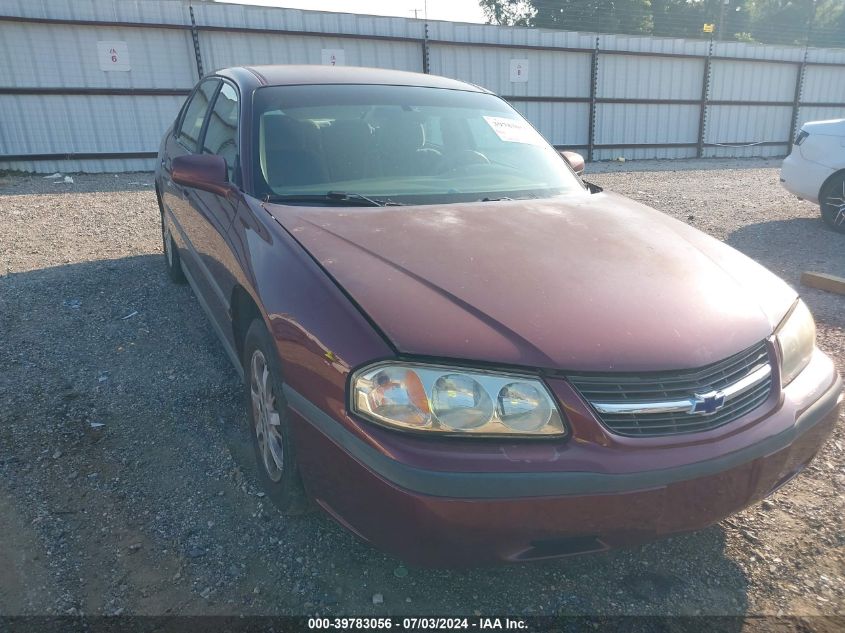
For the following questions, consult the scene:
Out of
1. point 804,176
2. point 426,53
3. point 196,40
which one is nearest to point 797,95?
point 426,53

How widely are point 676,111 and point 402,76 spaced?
14.7 metres

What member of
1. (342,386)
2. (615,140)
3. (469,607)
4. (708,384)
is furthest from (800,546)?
(615,140)

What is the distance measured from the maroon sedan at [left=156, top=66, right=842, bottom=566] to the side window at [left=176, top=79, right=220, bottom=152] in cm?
135

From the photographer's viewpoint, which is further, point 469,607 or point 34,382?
point 34,382

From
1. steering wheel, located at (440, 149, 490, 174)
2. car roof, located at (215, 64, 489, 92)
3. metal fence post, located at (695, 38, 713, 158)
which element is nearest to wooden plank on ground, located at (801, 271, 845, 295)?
car roof, located at (215, 64, 489, 92)

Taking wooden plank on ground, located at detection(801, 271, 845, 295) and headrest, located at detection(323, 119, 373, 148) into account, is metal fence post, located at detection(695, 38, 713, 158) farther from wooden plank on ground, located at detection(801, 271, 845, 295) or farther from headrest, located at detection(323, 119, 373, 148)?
headrest, located at detection(323, 119, 373, 148)

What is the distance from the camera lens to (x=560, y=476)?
5.34 ft

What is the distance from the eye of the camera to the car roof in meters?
3.27

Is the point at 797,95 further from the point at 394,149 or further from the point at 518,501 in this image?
the point at 518,501

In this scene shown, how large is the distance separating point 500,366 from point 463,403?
5.6 inches

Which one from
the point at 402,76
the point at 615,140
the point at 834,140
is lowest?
the point at 615,140

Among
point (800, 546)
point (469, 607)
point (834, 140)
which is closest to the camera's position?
point (469, 607)

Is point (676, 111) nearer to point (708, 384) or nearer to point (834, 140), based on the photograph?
point (834, 140)

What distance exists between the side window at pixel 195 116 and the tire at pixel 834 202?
6.77 m
